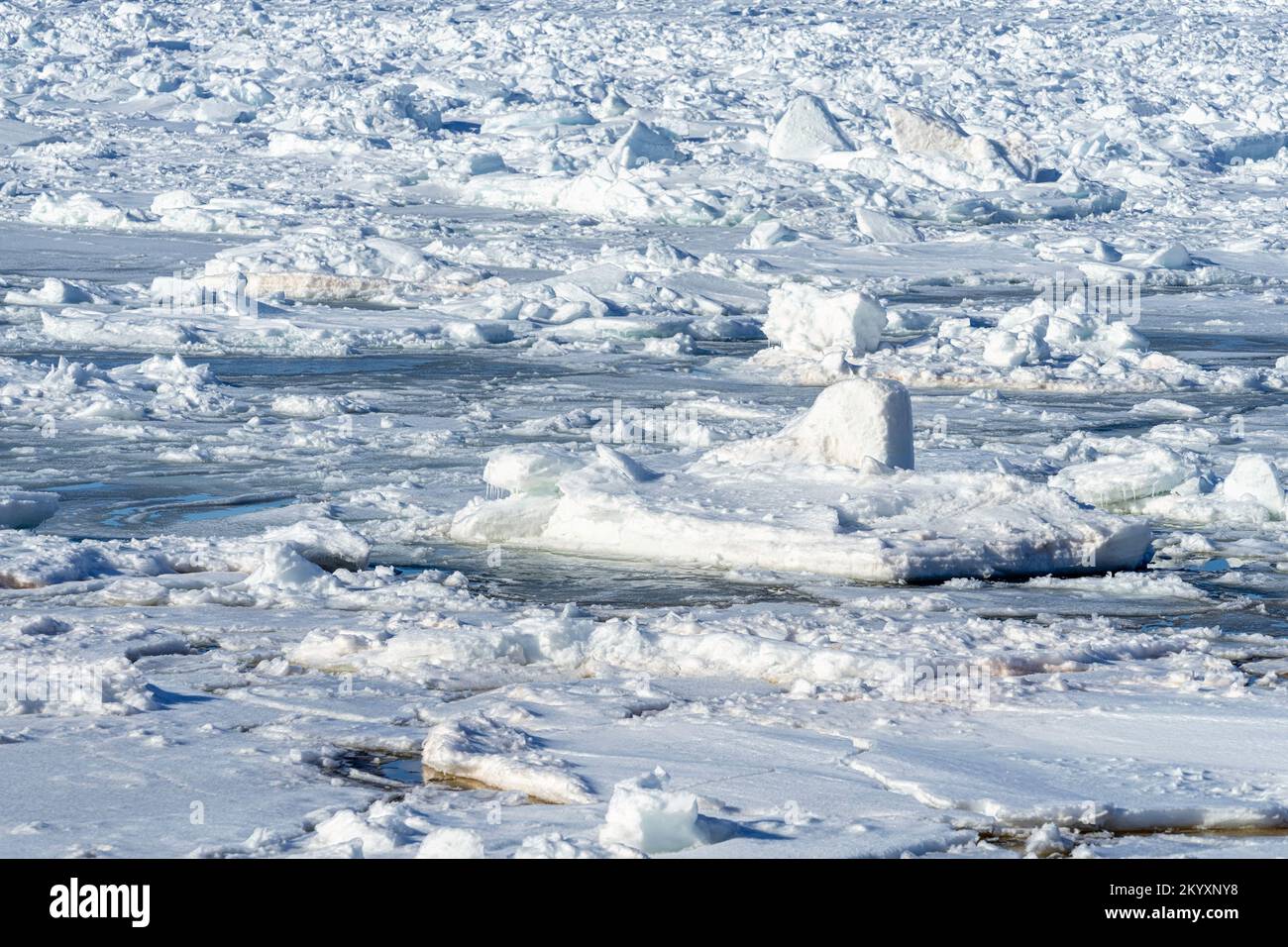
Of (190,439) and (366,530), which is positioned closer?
(366,530)

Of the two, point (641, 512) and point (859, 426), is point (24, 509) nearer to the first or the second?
point (641, 512)

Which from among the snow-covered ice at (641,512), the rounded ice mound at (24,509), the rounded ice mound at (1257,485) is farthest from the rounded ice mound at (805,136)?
the rounded ice mound at (24,509)

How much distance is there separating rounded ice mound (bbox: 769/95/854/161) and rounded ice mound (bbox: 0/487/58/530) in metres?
22.3

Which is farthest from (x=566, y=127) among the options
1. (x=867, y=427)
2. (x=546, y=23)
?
(x=867, y=427)

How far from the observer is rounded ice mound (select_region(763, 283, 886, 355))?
15.4 metres

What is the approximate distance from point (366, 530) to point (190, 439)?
9.79ft

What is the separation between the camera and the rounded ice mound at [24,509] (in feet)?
30.4

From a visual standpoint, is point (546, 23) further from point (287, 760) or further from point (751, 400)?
point (287, 760)

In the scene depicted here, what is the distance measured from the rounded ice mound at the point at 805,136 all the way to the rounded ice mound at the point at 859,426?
2149 centimetres

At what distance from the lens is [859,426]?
9.38m

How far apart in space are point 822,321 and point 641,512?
23.3 feet

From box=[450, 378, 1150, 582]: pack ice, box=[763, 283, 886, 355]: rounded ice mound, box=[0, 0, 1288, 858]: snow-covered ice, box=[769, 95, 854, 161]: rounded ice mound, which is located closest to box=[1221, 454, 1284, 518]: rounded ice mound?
box=[0, 0, 1288, 858]: snow-covered ice

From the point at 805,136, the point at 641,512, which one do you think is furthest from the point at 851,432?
the point at 805,136
